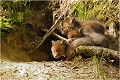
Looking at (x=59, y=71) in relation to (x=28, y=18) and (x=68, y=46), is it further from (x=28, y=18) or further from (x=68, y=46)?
(x=28, y=18)

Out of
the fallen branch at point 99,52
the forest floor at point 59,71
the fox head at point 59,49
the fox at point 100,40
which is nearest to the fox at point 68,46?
the fox head at point 59,49

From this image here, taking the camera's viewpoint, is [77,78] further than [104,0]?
No

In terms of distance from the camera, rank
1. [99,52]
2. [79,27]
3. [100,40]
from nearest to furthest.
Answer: [99,52]
[100,40]
[79,27]

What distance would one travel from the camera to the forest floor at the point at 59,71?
4660 mm

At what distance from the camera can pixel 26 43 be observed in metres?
6.57

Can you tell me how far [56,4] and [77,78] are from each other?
319 centimetres

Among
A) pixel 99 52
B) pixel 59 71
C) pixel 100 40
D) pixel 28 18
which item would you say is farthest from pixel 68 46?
pixel 28 18

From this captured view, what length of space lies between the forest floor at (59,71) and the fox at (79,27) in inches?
39.9

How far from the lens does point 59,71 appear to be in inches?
192

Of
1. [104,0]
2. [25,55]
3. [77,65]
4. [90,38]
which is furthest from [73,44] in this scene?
A: [104,0]

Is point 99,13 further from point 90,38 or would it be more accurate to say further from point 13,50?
point 13,50

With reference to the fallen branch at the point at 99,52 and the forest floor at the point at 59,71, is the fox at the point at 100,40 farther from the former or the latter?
the forest floor at the point at 59,71

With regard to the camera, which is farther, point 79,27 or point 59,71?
point 79,27

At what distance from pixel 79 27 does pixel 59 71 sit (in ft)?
5.48
